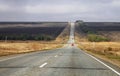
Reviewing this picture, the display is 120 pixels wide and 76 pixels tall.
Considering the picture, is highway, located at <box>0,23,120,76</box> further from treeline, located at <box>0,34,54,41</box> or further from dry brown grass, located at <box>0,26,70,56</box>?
treeline, located at <box>0,34,54,41</box>

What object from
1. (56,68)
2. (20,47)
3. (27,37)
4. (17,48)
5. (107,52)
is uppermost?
(56,68)

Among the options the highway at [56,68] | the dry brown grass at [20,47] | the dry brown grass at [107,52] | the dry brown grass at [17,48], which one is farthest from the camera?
the dry brown grass at [20,47]

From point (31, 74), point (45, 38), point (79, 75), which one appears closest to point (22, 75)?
point (31, 74)

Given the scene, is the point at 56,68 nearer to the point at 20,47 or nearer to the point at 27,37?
the point at 20,47

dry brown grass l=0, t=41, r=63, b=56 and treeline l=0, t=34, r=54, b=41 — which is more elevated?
dry brown grass l=0, t=41, r=63, b=56

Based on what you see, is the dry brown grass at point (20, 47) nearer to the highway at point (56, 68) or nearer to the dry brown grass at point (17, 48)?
the dry brown grass at point (17, 48)

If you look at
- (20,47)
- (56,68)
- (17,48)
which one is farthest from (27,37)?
(56,68)

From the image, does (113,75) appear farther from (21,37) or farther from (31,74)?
(21,37)

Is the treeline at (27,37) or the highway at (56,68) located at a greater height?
the highway at (56,68)

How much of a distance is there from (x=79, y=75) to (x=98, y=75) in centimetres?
92

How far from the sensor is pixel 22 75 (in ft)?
46.6

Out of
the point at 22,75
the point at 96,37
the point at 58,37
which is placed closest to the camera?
the point at 22,75

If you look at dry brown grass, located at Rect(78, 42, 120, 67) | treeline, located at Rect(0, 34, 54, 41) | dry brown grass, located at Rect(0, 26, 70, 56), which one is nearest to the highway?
dry brown grass, located at Rect(78, 42, 120, 67)

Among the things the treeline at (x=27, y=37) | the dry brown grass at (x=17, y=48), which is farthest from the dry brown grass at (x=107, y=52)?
the treeline at (x=27, y=37)
